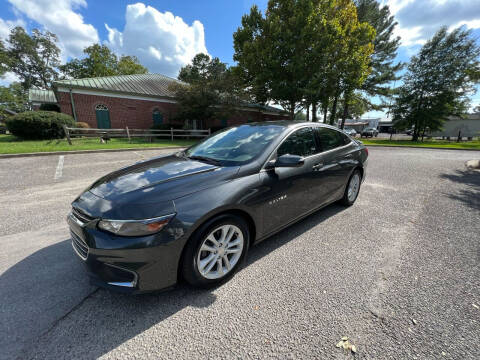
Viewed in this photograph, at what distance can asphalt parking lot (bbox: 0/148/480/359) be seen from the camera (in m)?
1.50

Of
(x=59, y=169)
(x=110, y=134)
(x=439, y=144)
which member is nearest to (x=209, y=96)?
(x=110, y=134)

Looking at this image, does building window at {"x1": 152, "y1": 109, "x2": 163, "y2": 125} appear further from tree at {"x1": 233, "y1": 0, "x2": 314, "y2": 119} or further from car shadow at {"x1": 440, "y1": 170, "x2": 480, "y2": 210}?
car shadow at {"x1": 440, "y1": 170, "x2": 480, "y2": 210}

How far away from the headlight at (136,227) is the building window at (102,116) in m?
21.8

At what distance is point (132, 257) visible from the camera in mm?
1612

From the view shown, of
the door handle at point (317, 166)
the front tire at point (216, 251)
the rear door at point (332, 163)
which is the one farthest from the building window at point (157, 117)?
the front tire at point (216, 251)

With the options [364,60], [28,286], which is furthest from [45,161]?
[364,60]

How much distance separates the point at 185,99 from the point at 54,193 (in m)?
17.7

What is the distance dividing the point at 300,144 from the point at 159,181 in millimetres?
1917

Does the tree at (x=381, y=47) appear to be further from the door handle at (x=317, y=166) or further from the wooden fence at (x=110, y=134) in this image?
the door handle at (x=317, y=166)

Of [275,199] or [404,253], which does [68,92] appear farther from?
[404,253]

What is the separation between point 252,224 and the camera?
7.50 ft

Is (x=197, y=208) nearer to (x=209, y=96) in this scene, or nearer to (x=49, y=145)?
(x=49, y=145)

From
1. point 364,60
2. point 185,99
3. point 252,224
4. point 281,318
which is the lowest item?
point 281,318

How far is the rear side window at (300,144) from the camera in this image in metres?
2.67
